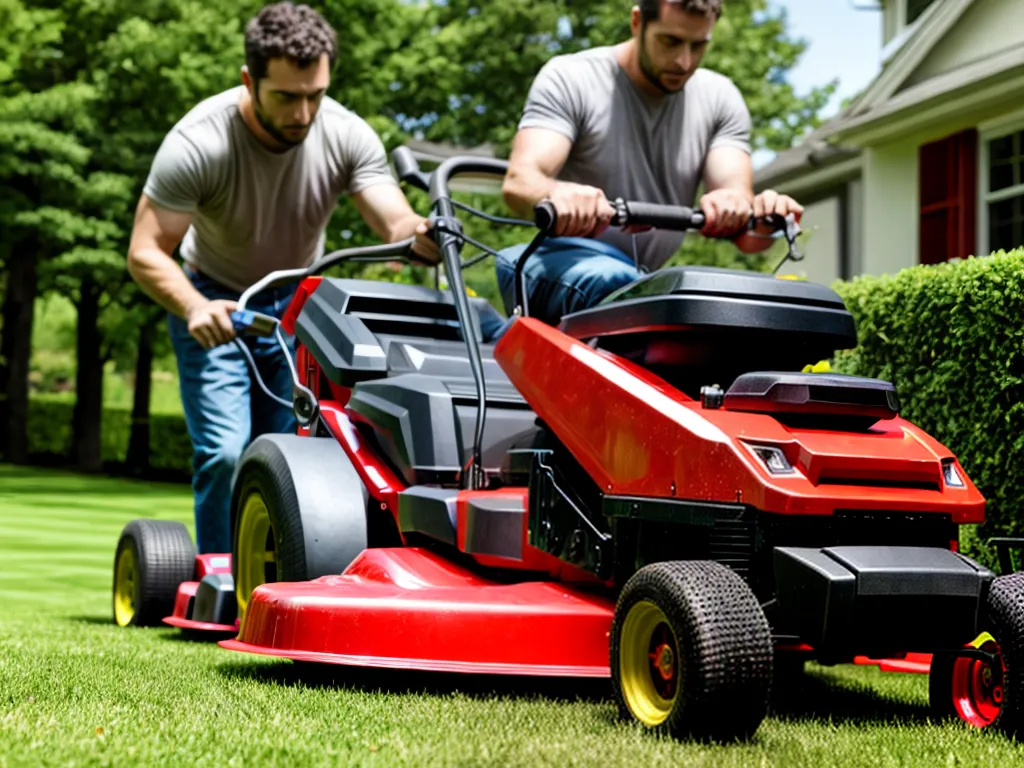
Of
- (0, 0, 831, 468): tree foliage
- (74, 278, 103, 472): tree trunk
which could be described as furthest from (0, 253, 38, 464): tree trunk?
(74, 278, 103, 472): tree trunk

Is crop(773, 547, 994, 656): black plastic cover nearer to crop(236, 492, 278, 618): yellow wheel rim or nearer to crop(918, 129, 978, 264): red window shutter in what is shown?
crop(236, 492, 278, 618): yellow wheel rim

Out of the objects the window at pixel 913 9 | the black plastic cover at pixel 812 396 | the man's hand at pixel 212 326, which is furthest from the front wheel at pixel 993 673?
the window at pixel 913 9

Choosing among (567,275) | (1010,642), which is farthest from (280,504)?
(1010,642)

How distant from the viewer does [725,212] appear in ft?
13.4

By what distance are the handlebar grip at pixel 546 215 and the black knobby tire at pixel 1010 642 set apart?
58.7 inches

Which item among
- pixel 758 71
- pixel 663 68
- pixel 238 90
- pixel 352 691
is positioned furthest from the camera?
pixel 758 71

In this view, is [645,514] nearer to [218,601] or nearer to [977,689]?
[977,689]

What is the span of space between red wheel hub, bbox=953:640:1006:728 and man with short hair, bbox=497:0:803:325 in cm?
140

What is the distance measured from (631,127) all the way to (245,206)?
5.51 feet

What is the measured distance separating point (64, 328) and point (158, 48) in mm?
26752

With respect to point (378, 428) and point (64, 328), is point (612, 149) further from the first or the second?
point (64, 328)

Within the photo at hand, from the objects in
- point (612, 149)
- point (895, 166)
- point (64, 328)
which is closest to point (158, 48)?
point (895, 166)

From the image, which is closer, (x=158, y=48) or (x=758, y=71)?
(x=158, y=48)

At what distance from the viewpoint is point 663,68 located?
4355 millimetres
